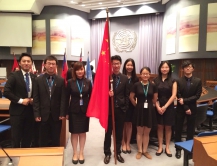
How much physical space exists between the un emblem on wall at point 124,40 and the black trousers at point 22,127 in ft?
28.2

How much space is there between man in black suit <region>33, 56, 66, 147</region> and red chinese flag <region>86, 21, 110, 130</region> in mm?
403

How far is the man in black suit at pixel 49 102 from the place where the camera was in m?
2.29

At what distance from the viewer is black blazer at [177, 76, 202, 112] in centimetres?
278

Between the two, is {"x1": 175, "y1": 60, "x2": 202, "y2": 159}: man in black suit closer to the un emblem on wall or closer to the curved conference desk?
the curved conference desk

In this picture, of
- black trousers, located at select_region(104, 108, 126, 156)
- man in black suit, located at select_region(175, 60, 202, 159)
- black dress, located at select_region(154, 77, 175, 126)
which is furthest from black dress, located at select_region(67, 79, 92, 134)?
man in black suit, located at select_region(175, 60, 202, 159)

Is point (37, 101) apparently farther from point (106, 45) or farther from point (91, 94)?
point (106, 45)

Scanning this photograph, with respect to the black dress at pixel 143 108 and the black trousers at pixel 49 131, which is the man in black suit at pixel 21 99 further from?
the black dress at pixel 143 108

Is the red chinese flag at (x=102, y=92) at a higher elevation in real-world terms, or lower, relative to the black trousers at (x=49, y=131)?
higher

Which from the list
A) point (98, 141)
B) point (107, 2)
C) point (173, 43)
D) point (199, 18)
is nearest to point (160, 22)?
point (173, 43)

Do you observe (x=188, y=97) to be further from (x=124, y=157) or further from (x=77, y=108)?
(x=77, y=108)

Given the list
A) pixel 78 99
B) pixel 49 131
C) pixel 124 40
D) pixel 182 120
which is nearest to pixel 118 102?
pixel 78 99

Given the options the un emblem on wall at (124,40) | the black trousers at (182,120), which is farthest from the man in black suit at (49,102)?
the un emblem on wall at (124,40)

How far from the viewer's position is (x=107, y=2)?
922cm

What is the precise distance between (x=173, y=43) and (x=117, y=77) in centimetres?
658
